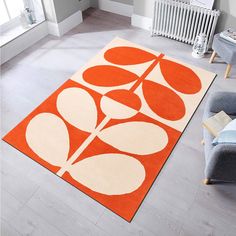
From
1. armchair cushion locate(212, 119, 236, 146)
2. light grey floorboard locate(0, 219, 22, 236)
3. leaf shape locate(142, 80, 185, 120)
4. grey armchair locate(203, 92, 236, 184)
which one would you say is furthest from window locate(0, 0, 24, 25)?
armchair cushion locate(212, 119, 236, 146)

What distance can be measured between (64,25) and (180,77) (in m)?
1.90

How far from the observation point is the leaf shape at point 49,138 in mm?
2496

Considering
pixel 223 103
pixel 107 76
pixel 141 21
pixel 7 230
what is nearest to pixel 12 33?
pixel 107 76

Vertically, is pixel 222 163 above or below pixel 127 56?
above

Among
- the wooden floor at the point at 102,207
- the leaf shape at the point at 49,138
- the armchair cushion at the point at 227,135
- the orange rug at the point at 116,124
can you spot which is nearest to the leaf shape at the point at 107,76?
the orange rug at the point at 116,124

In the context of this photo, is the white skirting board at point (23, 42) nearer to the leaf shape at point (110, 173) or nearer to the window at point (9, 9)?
the window at point (9, 9)

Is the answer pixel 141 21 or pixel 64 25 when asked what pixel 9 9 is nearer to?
pixel 64 25

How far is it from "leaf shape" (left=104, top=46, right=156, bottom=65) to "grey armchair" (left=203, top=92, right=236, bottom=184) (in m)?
1.41

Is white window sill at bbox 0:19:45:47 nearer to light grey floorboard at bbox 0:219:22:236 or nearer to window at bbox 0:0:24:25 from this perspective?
window at bbox 0:0:24:25

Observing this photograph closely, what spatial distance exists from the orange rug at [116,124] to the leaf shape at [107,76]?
1 cm

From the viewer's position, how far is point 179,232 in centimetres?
203

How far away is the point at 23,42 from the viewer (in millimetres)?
3627

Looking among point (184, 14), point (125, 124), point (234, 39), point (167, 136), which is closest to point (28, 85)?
point (125, 124)

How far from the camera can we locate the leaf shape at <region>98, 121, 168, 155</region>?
255cm
